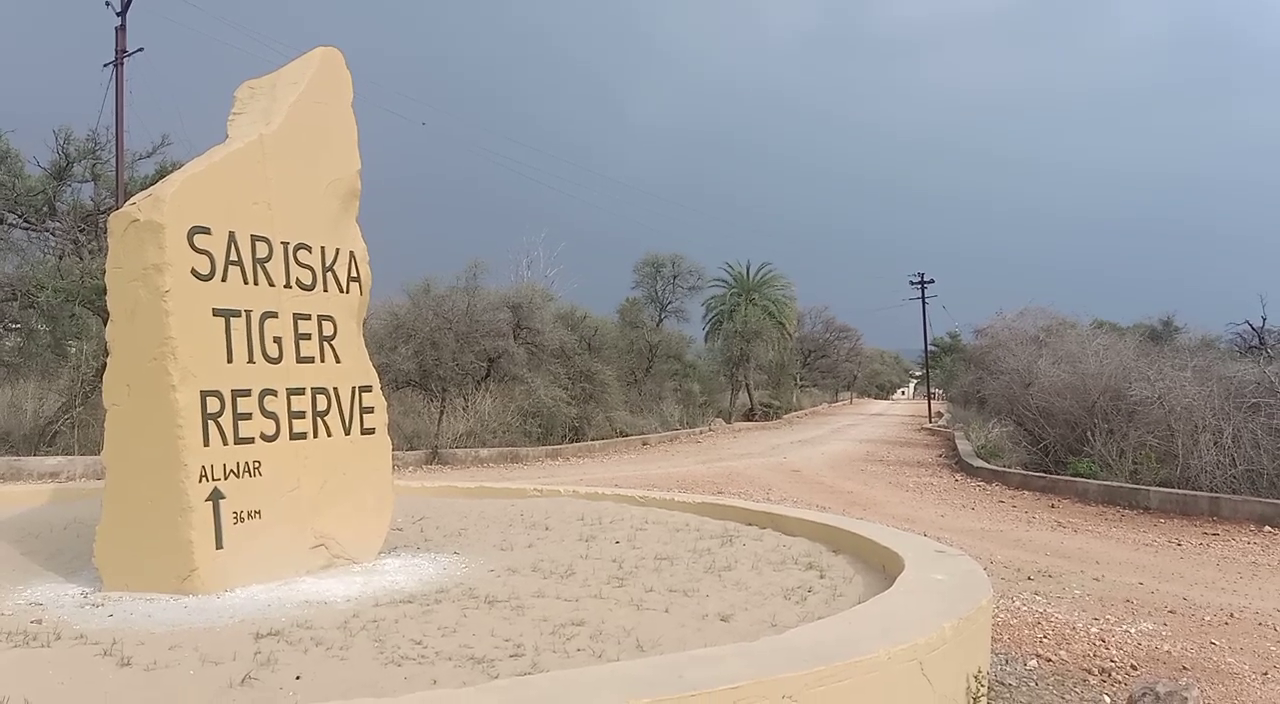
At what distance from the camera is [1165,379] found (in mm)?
13453

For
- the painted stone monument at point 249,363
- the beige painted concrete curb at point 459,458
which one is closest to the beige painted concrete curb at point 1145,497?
the beige painted concrete curb at point 459,458

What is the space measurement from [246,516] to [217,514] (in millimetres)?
202

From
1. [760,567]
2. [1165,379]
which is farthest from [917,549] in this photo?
[1165,379]

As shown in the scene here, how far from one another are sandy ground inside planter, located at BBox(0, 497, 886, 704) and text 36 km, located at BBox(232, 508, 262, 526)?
0.40 metres

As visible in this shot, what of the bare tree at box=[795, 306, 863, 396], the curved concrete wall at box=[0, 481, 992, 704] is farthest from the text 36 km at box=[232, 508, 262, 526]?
the bare tree at box=[795, 306, 863, 396]

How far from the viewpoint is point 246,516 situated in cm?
542

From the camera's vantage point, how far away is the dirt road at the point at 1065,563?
584 cm

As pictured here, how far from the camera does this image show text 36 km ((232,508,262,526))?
211 inches

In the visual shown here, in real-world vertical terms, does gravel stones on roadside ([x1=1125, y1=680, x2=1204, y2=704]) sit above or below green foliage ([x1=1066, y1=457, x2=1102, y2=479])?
above

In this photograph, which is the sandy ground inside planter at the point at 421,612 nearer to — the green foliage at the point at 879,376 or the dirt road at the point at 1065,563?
the dirt road at the point at 1065,563

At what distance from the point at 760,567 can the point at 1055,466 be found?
11024mm

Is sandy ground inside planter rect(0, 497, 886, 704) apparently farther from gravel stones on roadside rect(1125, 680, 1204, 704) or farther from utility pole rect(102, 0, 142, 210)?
utility pole rect(102, 0, 142, 210)

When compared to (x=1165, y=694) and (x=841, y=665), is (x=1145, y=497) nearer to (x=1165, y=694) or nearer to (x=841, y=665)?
(x=1165, y=694)

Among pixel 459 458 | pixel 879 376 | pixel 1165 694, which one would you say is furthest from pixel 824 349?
pixel 1165 694
